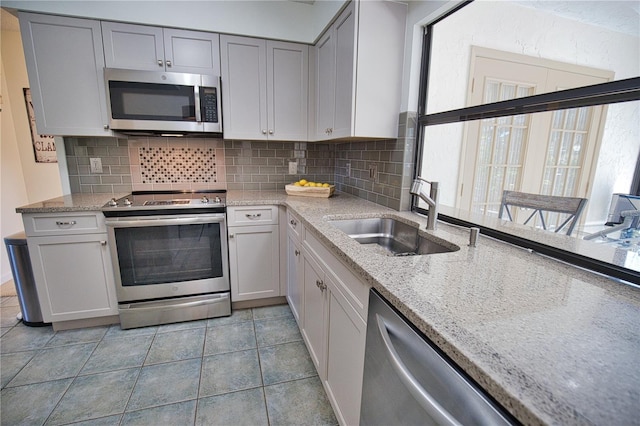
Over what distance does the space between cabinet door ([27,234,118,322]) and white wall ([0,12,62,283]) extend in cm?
145

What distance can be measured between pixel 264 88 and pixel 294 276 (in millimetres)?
1541

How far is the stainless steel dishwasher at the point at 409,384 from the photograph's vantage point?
1.92 ft

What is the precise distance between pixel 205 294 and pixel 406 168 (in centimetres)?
176

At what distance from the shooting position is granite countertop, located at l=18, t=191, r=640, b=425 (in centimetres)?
48

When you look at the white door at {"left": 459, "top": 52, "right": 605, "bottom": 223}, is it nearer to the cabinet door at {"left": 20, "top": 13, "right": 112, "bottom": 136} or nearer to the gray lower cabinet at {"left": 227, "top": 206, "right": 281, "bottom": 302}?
the gray lower cabinet at {"left": 227, "top": 206, "right": 281, "bottom": 302}

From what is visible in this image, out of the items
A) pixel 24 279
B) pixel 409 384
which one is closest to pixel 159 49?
pixel 24 279

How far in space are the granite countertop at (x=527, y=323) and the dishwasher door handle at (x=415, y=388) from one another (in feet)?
0.40

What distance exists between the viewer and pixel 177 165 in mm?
2584

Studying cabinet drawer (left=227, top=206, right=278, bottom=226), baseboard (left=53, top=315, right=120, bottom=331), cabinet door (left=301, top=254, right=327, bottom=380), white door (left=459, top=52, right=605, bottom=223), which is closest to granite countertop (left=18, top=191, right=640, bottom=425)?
cabinet door (left=301, top=254, right=327, bottom=380)

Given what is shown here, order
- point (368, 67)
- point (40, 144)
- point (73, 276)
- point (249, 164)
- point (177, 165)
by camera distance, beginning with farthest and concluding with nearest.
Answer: point (40, 144) → point (249, 164) → point (177, 165) → point (73, 276) → point (368, 67)

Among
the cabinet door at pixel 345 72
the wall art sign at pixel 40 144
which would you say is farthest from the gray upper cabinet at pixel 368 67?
the wall art sign at pixel 40 144

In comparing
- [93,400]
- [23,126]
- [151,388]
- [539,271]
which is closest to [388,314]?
[539,271]

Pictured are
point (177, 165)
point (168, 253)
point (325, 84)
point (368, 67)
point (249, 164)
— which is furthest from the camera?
point (249, 164)

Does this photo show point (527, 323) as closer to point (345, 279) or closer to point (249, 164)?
point (345, 279)
